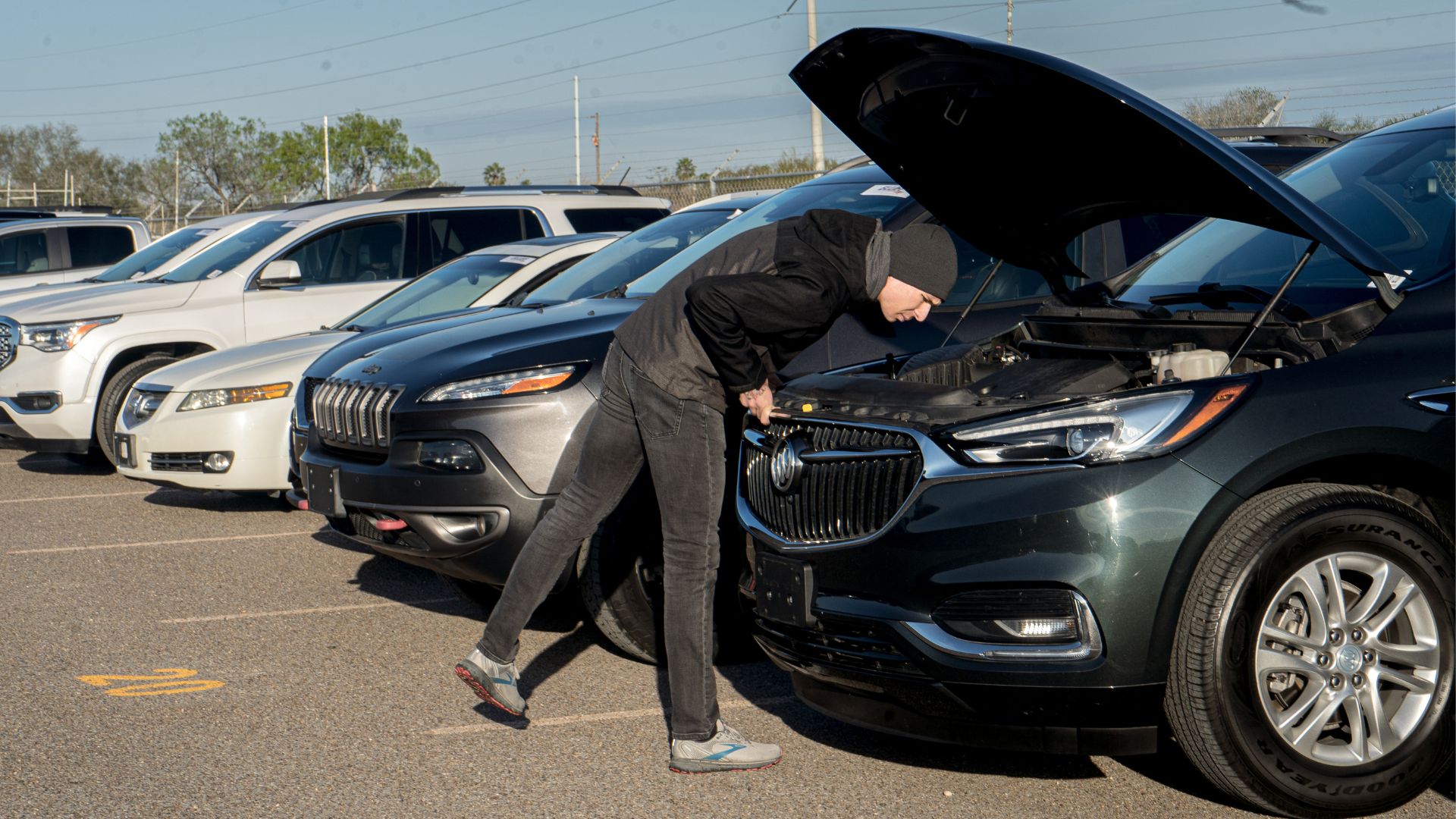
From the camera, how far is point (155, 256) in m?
12.7

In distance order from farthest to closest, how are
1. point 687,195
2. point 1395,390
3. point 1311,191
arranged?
1. point 687,195
2. point 1311,191
3. point 1395,390

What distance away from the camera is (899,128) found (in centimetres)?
461

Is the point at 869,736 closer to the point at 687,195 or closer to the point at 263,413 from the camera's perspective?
the point at 263,413

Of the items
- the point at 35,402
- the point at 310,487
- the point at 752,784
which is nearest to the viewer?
the point at 752,784

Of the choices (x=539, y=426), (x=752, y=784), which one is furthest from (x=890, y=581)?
(x=539, y=426)

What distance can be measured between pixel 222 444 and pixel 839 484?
5.39m

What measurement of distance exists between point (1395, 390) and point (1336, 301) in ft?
1.82

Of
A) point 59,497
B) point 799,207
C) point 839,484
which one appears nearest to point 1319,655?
point 839,484

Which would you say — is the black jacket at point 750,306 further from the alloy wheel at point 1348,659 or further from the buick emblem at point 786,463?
the alloy wheel at point 1348,659

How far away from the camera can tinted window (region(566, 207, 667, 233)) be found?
464 inches

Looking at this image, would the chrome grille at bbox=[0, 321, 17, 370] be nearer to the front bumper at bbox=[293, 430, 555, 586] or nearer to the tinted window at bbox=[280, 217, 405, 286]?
the tinted window at bbox=[280, 217, 405, 286]

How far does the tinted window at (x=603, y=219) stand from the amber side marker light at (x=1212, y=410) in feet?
28.1

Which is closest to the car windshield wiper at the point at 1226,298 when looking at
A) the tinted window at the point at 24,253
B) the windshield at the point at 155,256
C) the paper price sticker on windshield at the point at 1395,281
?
the paper price sticker on windshield at the point at 1395,281

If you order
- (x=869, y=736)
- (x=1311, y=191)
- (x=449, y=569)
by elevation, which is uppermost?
(x=1311, y=191)
